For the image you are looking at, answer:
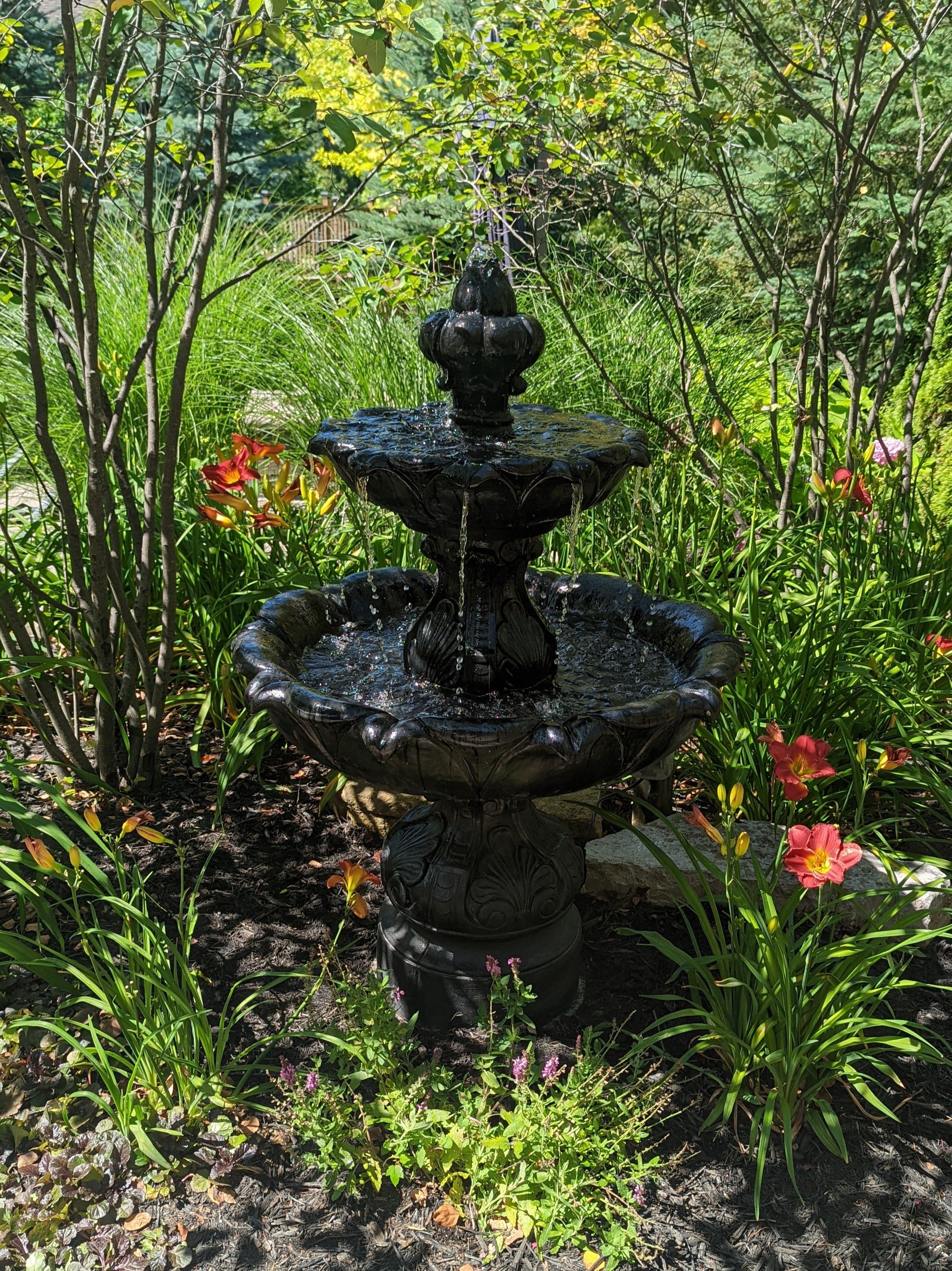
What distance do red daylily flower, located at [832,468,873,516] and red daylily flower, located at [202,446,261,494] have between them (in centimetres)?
193

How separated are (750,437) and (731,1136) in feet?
13.9

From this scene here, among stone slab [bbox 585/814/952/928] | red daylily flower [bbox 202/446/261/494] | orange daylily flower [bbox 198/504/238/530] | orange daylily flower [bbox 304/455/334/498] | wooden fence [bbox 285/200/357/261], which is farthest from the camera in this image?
wooden fence [bbox 285/200/357/261]

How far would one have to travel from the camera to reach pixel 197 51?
278 centimetres

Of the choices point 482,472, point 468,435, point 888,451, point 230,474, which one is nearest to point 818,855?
point 482,472

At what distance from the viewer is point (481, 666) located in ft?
7.97

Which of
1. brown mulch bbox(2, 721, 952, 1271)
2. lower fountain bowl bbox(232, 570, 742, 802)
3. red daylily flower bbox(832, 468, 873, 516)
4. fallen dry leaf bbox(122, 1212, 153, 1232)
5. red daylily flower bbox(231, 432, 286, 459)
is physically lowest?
brown mulch bbox(2, 721, 952, 1271)

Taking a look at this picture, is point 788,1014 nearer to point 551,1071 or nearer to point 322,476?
point 551,1071

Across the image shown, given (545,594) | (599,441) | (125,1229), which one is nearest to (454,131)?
(545,594)

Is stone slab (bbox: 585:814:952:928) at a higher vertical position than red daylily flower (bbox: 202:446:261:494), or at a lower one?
lower

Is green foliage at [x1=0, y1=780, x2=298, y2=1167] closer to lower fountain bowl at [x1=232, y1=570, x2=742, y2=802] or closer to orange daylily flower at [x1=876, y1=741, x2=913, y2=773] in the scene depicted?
lower fountain bowl at [x1=232, y1=570, x2=742, y2=802]

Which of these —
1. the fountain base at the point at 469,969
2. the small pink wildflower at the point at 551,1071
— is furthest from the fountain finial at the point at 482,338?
the small pink wildflower at the point at 551,1071

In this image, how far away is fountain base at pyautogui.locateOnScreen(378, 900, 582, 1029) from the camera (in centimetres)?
248

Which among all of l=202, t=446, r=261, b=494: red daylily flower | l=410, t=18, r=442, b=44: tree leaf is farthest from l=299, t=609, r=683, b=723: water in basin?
l=410, t=18, r=442, b=44: tree leaf

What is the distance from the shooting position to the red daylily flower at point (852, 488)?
3.40m
